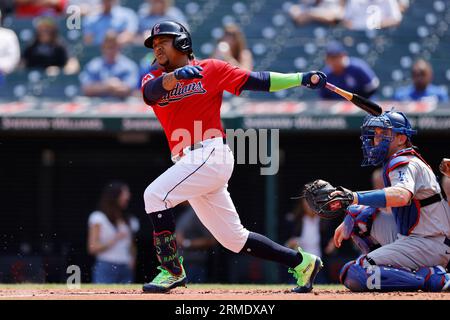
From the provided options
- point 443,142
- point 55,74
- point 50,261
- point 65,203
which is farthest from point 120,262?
point 443,142

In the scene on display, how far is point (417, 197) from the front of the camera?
548 cm

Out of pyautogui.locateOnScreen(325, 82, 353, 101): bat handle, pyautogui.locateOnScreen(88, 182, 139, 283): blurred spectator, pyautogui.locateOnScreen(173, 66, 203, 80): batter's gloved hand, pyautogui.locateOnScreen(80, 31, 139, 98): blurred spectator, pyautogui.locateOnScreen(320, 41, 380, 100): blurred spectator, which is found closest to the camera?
pyautogui.locateOnScreen(173, 66, 203, 80): batter's gloved hand

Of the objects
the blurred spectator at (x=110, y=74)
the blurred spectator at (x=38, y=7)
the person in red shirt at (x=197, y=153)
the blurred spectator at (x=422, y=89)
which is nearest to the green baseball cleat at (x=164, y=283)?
the person in red shirt at (x=197, y=153)

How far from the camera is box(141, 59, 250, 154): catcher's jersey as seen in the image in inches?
215

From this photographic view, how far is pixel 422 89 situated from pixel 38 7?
5.03 metres

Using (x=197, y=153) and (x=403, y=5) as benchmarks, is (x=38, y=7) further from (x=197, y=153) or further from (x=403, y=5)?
(x=197, y=153)

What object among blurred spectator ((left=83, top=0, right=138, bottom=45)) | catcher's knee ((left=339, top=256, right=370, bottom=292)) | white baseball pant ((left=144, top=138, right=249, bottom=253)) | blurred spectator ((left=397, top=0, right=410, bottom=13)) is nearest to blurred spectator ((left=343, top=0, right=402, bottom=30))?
blurred spectator ((left=397, top=0, right=410, bottom=13))

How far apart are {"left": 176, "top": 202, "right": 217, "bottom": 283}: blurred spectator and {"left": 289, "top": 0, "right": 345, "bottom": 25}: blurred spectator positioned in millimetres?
3352

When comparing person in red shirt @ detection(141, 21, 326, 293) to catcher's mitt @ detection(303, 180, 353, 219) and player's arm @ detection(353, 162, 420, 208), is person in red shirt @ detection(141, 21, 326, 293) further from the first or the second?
player's arm @ detection(353, 162, 420, 208)

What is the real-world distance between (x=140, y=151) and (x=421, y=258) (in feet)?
18.7

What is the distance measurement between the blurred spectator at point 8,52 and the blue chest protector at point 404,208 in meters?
6.59

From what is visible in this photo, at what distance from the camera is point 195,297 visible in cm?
506

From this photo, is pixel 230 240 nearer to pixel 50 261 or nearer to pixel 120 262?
pixel 120 262

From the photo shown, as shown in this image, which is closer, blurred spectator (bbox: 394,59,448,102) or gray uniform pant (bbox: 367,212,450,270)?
gray uniform pant (bbox: 367,212,450,270)
